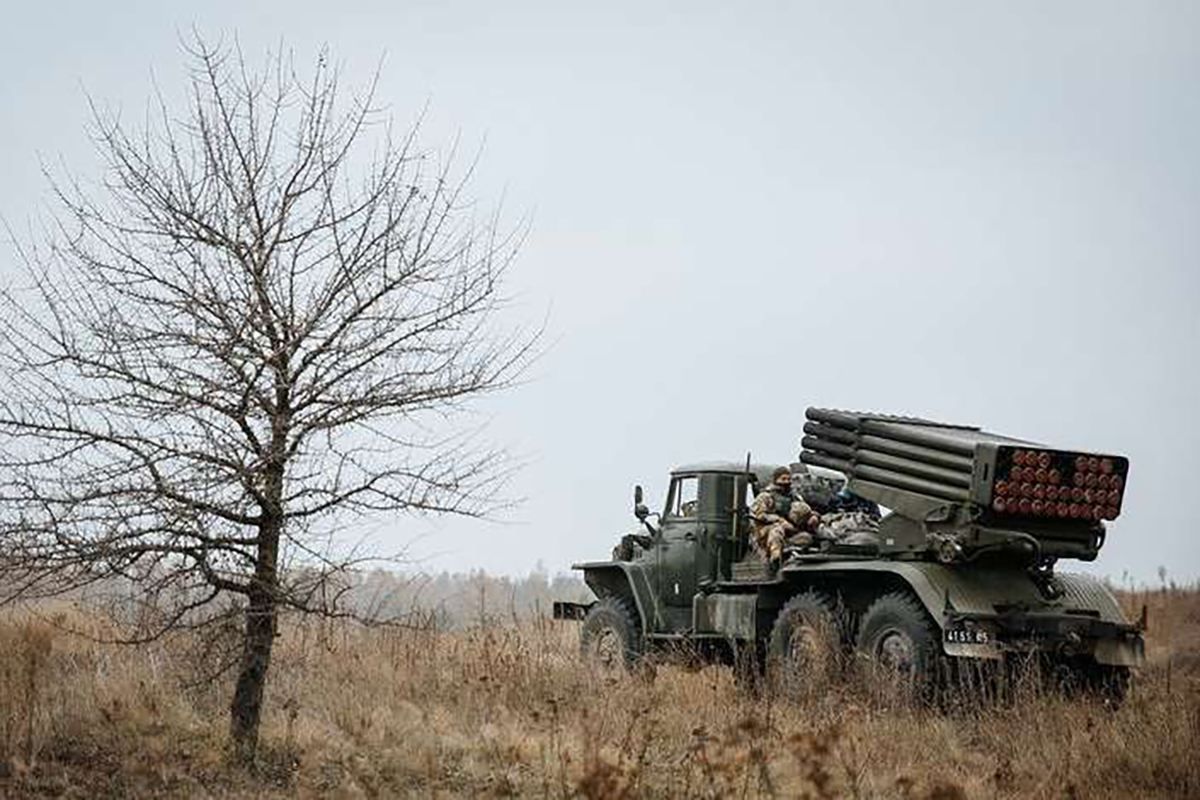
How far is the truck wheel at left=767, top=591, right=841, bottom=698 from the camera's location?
1391 cm

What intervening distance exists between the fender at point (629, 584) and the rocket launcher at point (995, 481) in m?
3.52

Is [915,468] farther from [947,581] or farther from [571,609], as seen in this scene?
[571,609]

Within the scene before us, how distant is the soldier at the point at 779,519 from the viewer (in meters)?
15.3

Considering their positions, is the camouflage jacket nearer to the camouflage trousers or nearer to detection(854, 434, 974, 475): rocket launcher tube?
the camouflage trousers

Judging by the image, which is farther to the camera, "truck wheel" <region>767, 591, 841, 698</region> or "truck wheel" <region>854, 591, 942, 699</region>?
"truck wheel" <region>767, 591, 841, 698</region>

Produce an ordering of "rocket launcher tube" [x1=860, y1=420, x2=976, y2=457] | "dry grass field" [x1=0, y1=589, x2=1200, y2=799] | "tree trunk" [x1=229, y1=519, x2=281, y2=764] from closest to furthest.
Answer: "dry grass field" [x1=0, y1=589, x2=1200, y2=799]
"tree trunk" [x1=229, y1=519, x2=281, y2=764]
"rocket launcher tube" [x1=860, y1=420, x2=976, y2=457]

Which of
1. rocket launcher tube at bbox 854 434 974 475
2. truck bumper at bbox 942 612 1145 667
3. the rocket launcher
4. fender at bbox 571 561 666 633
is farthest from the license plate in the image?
fender at bbox 571 561 666 633

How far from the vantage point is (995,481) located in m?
13.0

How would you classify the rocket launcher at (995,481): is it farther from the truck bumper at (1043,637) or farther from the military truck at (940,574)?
the truck bumper at (1043,637)

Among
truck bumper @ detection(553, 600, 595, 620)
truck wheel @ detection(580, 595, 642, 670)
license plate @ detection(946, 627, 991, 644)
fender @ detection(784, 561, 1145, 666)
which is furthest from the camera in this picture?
truck bumper @ detection(553, 600, 595, 620)

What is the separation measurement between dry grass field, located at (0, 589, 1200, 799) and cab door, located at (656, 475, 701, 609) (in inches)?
59.2

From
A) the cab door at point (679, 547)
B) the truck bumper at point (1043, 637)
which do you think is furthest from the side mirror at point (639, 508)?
the truck bumper at point (1043, 637)

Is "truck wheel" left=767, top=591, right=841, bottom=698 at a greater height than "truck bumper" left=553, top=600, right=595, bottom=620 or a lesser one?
lesser

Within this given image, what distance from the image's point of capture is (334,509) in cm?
1042
